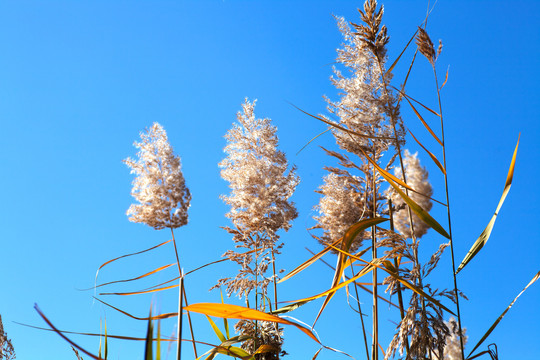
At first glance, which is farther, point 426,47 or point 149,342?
point 426,47

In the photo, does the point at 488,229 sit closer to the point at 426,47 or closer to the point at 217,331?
the point at 426,47

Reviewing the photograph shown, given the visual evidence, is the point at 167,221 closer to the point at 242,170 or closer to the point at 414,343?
the point at 242,170

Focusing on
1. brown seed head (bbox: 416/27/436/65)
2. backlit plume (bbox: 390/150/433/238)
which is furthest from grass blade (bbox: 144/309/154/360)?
backlit plume (bbox: 390/150/433/238)

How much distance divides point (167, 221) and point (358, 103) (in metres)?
1.64

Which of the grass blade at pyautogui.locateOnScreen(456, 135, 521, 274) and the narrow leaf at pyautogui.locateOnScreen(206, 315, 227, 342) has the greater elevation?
the grass blade at pyautogui.locateOnScreen(456, 135, 521, 274)

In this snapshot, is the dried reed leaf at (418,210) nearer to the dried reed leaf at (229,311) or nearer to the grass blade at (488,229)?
the grass blade at (488,229)

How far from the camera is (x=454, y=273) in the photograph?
2.36m

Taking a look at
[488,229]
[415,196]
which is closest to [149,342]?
[488,229]

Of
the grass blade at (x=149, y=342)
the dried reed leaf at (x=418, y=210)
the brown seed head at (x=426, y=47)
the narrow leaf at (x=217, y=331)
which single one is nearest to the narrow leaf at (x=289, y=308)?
the narrow leaf at (x=217, y=331)

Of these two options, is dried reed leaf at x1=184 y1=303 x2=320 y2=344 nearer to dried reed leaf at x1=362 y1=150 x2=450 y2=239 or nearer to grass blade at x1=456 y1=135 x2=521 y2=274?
dried reed leaf at x1=362 y1=150 x2=450 y2=239

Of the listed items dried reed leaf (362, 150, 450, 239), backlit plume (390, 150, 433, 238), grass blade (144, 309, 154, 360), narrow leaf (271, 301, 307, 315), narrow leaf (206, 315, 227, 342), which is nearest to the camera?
grass blade (144, 309, 154, 360)

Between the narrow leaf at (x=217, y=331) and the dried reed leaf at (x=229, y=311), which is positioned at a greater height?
the narrow leaf at (x=217, y=331)

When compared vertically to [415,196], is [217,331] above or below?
below

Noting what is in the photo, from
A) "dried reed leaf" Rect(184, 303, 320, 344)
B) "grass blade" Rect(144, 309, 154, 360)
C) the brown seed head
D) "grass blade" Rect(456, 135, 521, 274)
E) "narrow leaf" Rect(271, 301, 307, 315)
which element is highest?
the brown seed head
